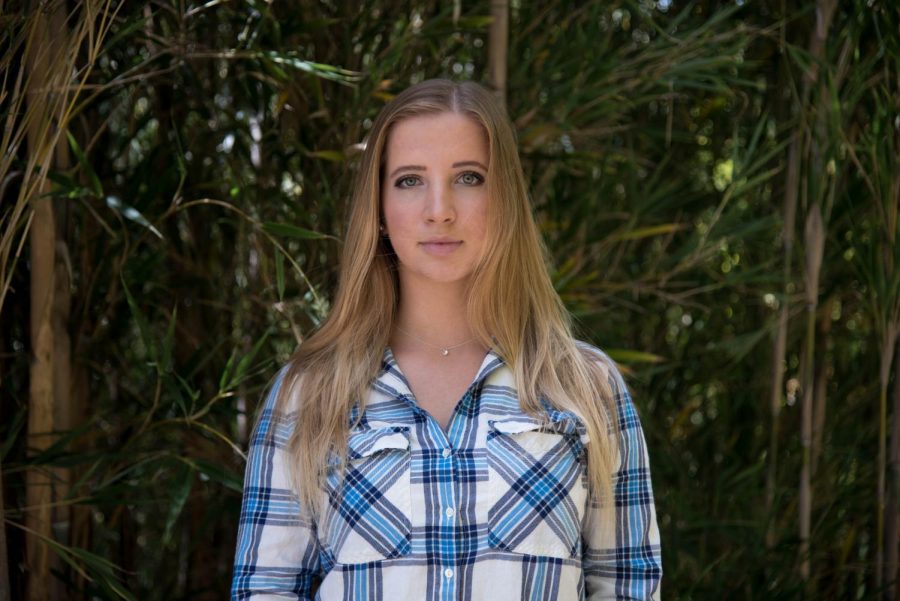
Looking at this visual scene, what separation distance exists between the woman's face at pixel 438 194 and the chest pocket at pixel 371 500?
0.26 metres

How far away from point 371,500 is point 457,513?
5.0 inches

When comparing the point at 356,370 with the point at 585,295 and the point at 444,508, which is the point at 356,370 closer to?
the point at 444,508

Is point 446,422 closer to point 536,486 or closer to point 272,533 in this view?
point 536,486

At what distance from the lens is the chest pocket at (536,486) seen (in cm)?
147

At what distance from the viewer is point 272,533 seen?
1519 mm

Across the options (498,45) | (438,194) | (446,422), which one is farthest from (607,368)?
(498,45)

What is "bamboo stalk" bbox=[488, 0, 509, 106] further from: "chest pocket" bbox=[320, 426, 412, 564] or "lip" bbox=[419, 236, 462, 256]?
"chest pocket" bbox=[320, 426, 412, 564]

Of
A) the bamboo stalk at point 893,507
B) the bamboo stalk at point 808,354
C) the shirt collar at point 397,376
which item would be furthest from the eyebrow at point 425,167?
the bamboo stalk at point 893,507

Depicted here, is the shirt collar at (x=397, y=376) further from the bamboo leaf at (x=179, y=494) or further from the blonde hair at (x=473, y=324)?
the bamboo leaf at (x=179, y=494)

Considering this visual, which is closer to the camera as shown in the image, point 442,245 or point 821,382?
point 442,245

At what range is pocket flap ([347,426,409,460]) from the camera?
4.91ft

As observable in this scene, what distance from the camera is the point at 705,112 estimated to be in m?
2.62

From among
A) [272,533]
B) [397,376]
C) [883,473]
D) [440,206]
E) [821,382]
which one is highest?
[440,206]

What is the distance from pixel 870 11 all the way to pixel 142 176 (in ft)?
4.81
